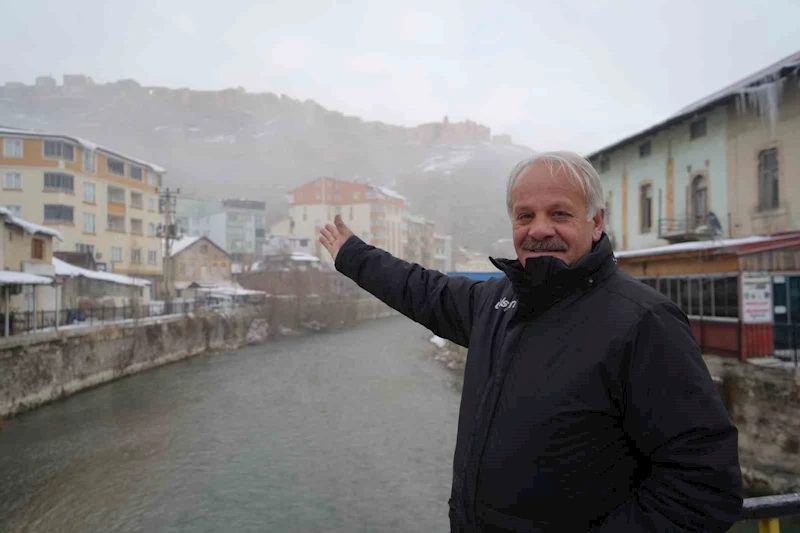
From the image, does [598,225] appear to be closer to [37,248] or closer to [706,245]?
[706,245]

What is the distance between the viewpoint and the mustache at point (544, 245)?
1.64 metres

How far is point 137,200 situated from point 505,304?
157ft

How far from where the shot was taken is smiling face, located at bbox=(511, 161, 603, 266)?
64.4 inches

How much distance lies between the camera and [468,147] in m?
192

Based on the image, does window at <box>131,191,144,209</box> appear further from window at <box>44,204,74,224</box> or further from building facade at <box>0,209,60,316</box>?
building facade at <box>0,209,60,316</box>

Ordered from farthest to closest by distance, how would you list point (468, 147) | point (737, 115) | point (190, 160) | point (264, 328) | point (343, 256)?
1. point (468, 147)
2. point (190, 160)
3. point (264, 328)
4. point (737, 115)
5. point (343, 256)

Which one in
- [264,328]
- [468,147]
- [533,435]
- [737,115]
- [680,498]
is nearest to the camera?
[680,498]

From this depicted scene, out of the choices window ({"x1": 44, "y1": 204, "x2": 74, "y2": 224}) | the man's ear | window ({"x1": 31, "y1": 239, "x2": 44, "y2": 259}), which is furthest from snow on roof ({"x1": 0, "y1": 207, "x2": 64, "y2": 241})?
the man's ear

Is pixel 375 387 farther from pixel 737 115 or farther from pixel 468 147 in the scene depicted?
pixel 468 147

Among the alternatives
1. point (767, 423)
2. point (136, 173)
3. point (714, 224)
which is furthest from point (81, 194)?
point (767, 423)

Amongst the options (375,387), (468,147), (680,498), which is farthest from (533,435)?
(468,147)

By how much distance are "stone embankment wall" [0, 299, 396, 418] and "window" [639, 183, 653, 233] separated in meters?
24.4

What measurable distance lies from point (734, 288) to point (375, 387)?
14234mm

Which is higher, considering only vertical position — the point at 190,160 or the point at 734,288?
the point at 190,160
